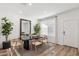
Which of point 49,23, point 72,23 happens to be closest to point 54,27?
point 49,23

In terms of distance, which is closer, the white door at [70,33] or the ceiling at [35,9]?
the ceiling at [35,9]

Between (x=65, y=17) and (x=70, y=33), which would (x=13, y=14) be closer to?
(x=65, y=17)

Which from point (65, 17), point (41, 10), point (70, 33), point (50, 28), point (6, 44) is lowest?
point (6, 44)

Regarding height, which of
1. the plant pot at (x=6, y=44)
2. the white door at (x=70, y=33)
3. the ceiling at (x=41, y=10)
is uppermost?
the ceiling at (x=41, y=10)

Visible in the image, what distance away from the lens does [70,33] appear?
1.71 metres

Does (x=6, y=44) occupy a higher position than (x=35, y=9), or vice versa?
(x=35, y=9)

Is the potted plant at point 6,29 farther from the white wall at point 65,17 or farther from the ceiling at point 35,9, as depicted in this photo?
the white wall at point 65,17

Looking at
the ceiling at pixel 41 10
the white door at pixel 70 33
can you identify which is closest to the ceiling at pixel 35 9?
the ceiling at pixel 41 10

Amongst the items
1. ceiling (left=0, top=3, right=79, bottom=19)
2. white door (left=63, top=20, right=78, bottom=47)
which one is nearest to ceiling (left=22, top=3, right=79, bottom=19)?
ceiling (left=0, top=3, right=79, bottom=19)

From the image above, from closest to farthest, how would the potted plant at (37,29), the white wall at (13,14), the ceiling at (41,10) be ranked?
the white wall at (13,14) → the ceiling at (41,10) → the potted plant at (37,29)

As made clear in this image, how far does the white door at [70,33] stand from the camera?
1639 mm

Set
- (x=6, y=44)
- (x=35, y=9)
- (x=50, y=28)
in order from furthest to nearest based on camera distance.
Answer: (x=50, y=28) < (x=35, y=9) < (x=6, y=44)

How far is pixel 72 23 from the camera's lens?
174 cm

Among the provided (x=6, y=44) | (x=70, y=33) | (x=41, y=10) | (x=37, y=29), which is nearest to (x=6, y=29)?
(x=6, y=44)
